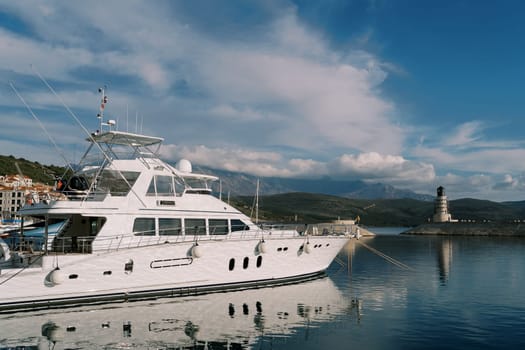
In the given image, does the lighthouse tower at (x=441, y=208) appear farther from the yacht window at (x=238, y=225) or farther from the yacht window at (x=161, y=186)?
the yacht window at (x=161, y=186)

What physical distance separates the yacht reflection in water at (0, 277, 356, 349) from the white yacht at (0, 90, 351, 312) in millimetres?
854

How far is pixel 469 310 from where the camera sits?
61.1ft

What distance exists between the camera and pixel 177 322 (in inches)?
628

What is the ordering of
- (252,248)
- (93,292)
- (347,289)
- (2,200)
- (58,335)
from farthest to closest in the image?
(2,200) < (347,289) < (252,248) < (93,292) < (58,335)

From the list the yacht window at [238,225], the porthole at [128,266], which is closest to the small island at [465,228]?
the yacht window at [238,225]

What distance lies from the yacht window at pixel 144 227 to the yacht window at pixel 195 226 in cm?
167

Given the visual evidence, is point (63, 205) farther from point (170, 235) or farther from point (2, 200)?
point (2, 200)

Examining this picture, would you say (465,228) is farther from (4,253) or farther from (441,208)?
(4,253)

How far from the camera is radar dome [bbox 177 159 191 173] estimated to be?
77.9ft

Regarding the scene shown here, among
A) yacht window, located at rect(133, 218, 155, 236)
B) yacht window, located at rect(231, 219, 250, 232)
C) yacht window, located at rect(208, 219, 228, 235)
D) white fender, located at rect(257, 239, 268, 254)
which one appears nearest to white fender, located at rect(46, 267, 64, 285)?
yacht window, located at rect(133, 218, 155, 236)

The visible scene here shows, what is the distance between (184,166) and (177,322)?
9928 mm

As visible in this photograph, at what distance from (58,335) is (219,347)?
215 inches

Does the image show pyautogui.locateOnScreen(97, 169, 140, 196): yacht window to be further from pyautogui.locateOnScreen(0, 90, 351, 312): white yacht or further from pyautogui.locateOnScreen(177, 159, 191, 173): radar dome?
pyautogui.locateOnScreen(177, 159, 191, 173): radar dome

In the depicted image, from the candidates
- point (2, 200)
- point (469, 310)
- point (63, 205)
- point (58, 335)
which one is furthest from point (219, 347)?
point (2, 200)
